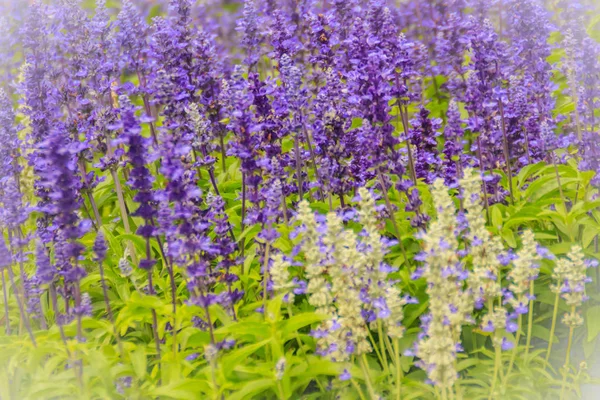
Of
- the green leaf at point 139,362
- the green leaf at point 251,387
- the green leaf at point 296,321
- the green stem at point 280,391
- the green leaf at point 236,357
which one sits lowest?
the green stem at point 280,391

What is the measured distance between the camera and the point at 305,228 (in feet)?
14.2

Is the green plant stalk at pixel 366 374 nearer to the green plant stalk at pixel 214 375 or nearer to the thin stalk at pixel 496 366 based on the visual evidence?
the thin stalk at pixel 496 366

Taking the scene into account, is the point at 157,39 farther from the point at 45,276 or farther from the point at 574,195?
the point at 574,195

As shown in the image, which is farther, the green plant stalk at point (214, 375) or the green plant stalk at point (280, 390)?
the green plant stalk at point (280, 390)

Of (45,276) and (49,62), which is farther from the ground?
(49,62)

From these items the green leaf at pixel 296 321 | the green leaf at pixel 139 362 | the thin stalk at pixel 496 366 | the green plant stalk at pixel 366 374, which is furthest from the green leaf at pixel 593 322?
the green leaf at pixel 139 362

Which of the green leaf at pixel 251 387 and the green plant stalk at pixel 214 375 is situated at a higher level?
the green plant stalk at pixel 214 375

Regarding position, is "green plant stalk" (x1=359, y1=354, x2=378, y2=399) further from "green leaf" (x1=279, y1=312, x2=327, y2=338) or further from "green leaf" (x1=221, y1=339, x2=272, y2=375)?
"green leaf" (x1=221, y1=339, x2=272, y2=375)

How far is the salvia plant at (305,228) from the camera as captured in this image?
4.56 metres

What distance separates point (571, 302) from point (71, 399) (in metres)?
3.45

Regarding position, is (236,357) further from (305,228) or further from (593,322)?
(593,322)

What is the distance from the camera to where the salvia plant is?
4.56 m

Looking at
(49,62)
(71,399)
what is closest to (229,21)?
(49,62)

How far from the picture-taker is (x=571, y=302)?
451 cm
